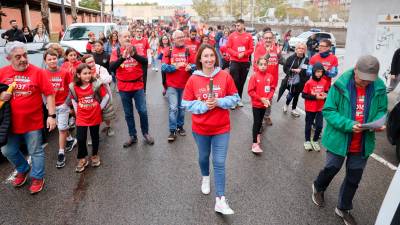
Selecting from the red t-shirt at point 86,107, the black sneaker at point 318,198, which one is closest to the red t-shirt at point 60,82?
the red t-shirt at point 86,107

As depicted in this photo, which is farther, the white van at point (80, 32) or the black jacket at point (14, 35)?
the white van at point (80, 32)

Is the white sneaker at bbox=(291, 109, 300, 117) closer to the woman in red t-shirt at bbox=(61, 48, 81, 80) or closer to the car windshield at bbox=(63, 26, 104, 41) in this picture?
the woman in red t-shirt at bbox=(61, 48, 81, 80)

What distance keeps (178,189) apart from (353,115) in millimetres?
2263

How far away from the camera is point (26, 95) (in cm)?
400

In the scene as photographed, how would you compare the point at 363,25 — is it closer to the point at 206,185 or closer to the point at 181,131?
the point at 181,131

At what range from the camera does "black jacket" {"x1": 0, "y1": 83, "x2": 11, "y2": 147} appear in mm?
3834

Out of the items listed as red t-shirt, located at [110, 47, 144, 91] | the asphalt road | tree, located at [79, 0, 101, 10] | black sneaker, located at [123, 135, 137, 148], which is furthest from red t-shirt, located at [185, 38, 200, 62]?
tree, located at [79, 0, 101, 10]

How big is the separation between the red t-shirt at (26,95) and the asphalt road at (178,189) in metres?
0.89

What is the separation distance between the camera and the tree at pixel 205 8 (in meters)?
96.5

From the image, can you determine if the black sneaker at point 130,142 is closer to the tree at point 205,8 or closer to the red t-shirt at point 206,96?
the red t-shirt at point 206,96

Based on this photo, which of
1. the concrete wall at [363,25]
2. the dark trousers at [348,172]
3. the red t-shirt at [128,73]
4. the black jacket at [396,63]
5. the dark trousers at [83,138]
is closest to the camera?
the dark trousers at [348,172]

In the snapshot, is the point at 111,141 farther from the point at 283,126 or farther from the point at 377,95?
the point at 377,95

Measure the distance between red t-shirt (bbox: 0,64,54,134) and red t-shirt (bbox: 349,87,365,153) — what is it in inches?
140

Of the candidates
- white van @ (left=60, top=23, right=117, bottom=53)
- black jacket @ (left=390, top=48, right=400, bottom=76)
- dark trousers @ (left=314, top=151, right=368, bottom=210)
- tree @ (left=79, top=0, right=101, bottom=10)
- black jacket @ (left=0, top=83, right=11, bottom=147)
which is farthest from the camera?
tree @ (left=79, top=0, right=101, bottom=10)
